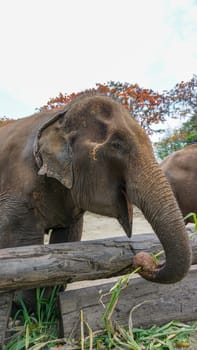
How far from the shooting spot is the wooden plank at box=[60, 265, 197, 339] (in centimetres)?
229

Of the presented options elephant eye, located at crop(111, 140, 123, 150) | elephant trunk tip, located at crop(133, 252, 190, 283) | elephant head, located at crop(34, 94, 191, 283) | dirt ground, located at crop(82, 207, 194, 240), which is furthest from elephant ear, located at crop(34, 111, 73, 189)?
dirt ground, located at crop(82, 207, 194, 240)

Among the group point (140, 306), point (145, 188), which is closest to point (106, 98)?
point (145, 188)

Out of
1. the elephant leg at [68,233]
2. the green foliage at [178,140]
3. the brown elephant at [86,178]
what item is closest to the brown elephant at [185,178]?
the elephant leg at [68,233]

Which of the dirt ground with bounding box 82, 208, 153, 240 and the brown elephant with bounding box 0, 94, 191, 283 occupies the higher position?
the dirt ground with bounding box 82, 208, 153, 240

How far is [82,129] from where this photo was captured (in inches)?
90.8

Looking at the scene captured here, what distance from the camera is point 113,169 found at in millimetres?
2182

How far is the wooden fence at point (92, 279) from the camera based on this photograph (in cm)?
206

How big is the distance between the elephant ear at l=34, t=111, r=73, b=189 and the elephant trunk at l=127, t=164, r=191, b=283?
0.49m

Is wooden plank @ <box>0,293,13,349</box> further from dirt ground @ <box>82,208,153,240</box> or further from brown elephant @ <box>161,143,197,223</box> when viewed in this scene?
dirt ground @ <box>82,208,153,240</box>

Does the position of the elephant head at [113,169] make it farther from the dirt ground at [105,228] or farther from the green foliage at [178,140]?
the green foliage at [178,140]

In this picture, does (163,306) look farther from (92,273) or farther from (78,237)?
(78,237)

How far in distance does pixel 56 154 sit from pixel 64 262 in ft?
2.26

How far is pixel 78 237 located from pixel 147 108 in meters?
12.2

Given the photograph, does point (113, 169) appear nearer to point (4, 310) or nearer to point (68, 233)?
point (4, 310)
